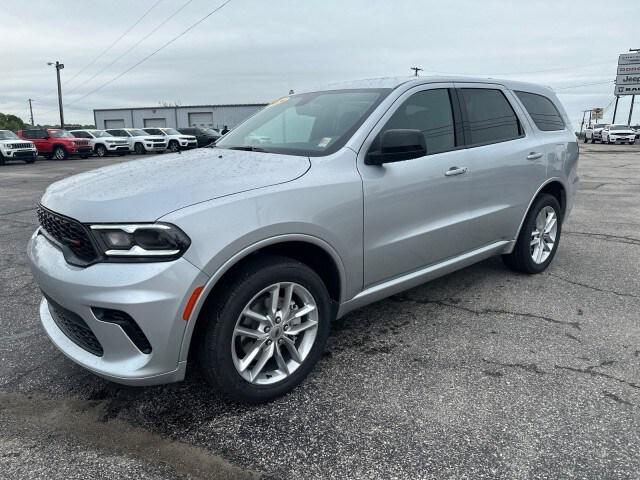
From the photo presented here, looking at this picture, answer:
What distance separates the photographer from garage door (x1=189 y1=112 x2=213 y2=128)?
52.1 meters

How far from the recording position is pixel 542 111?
4723 millimetres

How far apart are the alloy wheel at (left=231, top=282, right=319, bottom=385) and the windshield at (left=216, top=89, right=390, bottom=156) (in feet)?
2.94

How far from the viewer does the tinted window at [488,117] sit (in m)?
3.85

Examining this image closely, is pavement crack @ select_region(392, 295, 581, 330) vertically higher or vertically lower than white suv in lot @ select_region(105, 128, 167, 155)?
lower

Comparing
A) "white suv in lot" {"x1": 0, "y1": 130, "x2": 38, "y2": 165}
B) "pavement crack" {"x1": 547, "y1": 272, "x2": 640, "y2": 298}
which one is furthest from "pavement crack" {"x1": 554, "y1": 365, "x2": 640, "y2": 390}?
"white suv in lot" {"x1": 0, "y1": 130, "x2": 38, "y2": 165}

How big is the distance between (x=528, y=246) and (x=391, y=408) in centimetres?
256

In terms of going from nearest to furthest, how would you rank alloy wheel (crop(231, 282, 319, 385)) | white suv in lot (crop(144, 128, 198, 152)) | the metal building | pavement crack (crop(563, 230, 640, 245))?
alloy wheel (crop(231, 282, 319, 385))
pavement crack (crop(563, 230, 640, 245))
white suv in lot (crop(144, 128, 198, 152))
the metal building

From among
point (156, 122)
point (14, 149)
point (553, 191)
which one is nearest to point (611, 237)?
point (553, 191)

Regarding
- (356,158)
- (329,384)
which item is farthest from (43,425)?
(356,158)

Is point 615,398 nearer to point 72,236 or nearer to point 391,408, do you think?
point 391,408

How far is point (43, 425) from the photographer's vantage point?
8.43ft

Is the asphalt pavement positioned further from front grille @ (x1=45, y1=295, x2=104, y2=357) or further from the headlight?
the headlight

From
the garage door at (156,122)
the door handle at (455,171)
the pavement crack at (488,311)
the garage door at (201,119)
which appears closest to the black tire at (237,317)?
the door handle at (455,171)

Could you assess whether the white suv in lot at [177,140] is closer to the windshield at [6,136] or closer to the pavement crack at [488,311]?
the windshield at [6,136]
